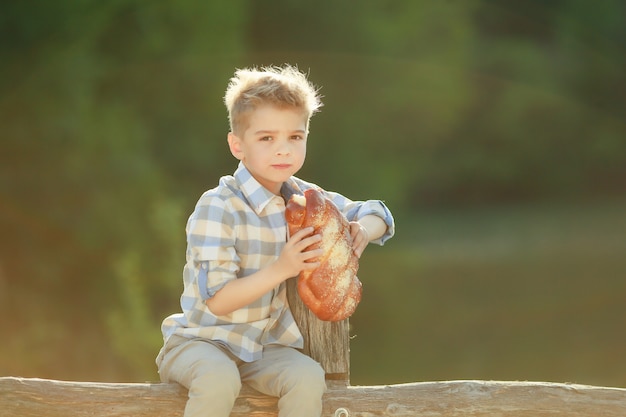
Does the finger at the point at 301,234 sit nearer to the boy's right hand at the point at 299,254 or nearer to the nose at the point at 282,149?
the boy's right hand at the point at 299,254

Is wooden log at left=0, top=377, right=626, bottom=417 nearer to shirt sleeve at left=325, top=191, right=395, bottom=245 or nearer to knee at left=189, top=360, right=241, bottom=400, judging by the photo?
knee at left=189, top=360, right=241, bottom=400

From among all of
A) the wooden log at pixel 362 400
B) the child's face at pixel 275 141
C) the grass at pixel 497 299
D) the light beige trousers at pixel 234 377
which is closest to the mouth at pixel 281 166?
the child's face at pixel 275 141

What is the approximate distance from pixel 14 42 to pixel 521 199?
12466 millimetres

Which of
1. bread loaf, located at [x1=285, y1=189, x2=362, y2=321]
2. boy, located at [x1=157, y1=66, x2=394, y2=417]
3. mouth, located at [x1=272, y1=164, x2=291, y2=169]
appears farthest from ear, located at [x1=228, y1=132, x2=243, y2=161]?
bread loaf, located at [x1=285, y1=189, x2=362, y2=321]

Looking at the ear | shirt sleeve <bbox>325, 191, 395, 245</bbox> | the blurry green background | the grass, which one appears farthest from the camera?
the grass

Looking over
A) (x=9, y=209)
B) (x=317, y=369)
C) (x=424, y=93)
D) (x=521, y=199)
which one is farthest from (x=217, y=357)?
(x=521, y=199)

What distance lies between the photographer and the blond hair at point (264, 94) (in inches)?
111

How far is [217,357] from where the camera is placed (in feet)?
8.92

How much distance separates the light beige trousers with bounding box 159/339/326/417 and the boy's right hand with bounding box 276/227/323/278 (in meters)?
0.30

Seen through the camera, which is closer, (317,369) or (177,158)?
(317,369)

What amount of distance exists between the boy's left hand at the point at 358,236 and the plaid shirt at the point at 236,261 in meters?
0.20

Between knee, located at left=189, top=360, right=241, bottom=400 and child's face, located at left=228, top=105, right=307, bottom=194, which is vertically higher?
child's face, located at left=228, top=105, right=307, bottom=194

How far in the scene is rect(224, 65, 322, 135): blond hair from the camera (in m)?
2.82

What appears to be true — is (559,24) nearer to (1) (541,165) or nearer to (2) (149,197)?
(1) (541,165)
